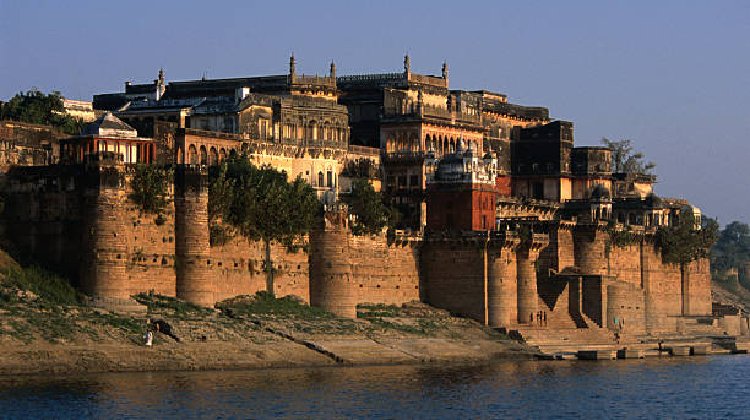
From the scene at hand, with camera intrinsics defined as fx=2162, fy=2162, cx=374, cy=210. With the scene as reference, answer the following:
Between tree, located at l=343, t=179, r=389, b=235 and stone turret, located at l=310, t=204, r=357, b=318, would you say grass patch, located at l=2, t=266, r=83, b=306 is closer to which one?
stone turret, located at l=310, t=204, r=357, b=318

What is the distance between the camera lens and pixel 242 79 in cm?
12912

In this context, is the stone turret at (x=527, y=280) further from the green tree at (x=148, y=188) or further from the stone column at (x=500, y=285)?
the green tree at (x=148, y=188)

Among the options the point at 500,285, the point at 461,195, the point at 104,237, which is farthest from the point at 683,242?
the point at 104,237

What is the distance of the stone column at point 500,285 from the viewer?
377 feet

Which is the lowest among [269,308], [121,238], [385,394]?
[385,394]

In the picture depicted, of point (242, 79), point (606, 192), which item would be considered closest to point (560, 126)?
point (606, 192)

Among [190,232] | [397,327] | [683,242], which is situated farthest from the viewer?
[683,242]

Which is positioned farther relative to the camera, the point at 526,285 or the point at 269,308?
the point at 526,285

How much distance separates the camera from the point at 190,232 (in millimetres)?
97938

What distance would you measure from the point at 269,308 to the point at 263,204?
16.7 feet

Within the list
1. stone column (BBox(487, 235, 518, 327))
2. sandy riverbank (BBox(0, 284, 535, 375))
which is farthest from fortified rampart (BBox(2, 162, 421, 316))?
stone column (BBox(487, 235, 518, 327))

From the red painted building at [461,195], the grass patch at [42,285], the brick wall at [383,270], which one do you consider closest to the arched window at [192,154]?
the brick wall at [383,270]

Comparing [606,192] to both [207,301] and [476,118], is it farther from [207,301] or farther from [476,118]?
[207,301]

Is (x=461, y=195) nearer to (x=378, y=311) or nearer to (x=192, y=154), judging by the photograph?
(x=378, y=311)
